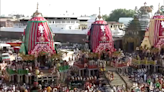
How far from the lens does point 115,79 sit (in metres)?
17.1

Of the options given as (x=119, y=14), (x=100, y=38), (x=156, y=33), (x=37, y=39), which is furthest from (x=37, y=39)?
(x=119, y=14)

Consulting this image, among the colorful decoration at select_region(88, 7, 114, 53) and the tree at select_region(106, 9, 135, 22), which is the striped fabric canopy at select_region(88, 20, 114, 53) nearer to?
the colorful decoration at select_region(88, 7, 114, 53)

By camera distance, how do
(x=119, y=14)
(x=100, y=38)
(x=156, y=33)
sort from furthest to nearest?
(x=119, y=14) → (x=156, y=33) → (x=100, y=38)

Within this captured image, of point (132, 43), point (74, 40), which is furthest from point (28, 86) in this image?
point (74, 40)

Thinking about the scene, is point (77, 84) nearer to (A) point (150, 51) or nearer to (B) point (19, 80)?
(B) point (19, 80)

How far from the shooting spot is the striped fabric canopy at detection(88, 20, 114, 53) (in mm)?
20469

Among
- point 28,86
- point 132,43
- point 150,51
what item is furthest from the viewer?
point 132,43

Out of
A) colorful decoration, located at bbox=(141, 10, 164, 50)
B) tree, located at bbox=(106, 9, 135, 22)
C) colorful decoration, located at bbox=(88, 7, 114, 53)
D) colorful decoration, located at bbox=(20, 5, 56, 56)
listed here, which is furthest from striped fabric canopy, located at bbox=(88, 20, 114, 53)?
tree, located at bbox=(106, 9, 135, 22)

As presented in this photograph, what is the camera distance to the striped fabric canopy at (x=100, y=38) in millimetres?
20469

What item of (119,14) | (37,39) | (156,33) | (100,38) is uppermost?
(119,14)

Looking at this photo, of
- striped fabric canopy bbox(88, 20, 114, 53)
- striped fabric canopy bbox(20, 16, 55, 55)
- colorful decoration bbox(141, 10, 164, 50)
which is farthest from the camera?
colorful decoration bbox(141, 10, 164, 50)

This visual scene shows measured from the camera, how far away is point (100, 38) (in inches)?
803

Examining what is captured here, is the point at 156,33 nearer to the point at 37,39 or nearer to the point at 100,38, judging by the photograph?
the point at 100,38

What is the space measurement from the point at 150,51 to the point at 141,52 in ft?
4.16
